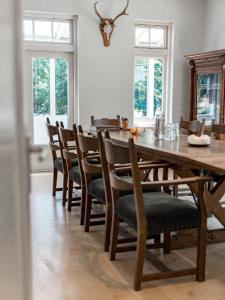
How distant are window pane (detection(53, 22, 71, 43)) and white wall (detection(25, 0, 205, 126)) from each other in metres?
0.23

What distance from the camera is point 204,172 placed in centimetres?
303

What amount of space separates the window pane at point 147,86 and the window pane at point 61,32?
122cm

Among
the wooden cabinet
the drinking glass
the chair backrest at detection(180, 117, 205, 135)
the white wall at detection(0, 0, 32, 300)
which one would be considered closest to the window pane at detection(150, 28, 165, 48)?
the wooden cabinet

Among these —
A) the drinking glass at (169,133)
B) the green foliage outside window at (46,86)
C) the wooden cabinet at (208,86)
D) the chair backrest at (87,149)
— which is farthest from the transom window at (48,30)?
the chair backrest at (87,149)

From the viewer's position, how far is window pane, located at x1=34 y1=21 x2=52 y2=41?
625cm

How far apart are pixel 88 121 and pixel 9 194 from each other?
5735 millimetres

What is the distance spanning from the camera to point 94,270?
271 cm

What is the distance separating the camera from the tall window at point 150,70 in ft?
22.6

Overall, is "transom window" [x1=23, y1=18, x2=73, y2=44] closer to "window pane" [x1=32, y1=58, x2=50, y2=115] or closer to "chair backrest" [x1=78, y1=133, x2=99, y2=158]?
"window pane" [x1=32, y1=58, x2=50, y2=115]

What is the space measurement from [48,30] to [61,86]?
875mm

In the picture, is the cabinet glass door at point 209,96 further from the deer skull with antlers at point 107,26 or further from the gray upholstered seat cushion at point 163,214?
the gray upholstered seat cushion at point 163,214

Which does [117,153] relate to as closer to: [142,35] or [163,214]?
[163,214]

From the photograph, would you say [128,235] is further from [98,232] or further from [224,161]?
[224,161]

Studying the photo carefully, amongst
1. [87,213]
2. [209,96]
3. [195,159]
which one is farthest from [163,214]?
[209,96]
